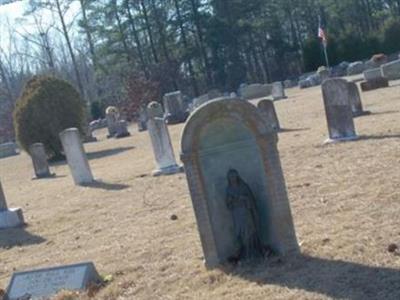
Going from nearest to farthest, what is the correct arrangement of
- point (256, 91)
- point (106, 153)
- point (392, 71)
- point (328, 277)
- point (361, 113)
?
point (328, 277) < point (361, 113) < point (106, 153) < point (392, 71) < point (256, 91)

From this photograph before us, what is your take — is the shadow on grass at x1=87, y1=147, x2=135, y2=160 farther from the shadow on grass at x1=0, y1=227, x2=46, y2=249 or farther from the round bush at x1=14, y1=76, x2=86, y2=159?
the shadow on grass at x1=0, y1=227, x2=46, y2=249

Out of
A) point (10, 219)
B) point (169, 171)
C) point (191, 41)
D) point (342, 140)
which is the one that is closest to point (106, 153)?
point (169, 171)

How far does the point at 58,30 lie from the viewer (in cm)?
6206

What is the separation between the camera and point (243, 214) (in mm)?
6270

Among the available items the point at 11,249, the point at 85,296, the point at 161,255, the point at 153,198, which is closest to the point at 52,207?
the point at 153,198

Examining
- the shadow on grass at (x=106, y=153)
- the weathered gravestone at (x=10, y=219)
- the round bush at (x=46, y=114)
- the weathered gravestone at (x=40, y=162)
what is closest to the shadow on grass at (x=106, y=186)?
the weathered gravestone at (x=10, y=219)

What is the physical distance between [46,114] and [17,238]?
1597cm

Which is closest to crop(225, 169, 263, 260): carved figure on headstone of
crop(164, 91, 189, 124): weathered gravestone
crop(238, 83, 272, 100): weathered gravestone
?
crop(164, 91, 189, 124): weathered gravestone

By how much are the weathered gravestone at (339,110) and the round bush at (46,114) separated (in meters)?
14.4

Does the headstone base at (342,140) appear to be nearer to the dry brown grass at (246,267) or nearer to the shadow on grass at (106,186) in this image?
the dry brown grass at (246,267)

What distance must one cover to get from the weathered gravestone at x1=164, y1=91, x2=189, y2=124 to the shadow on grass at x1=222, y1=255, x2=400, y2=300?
2636cm

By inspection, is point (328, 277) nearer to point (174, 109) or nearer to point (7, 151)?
point (174, 109)

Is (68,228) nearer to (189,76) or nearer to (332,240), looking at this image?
(332,240)

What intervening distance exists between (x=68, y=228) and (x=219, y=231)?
460cm
